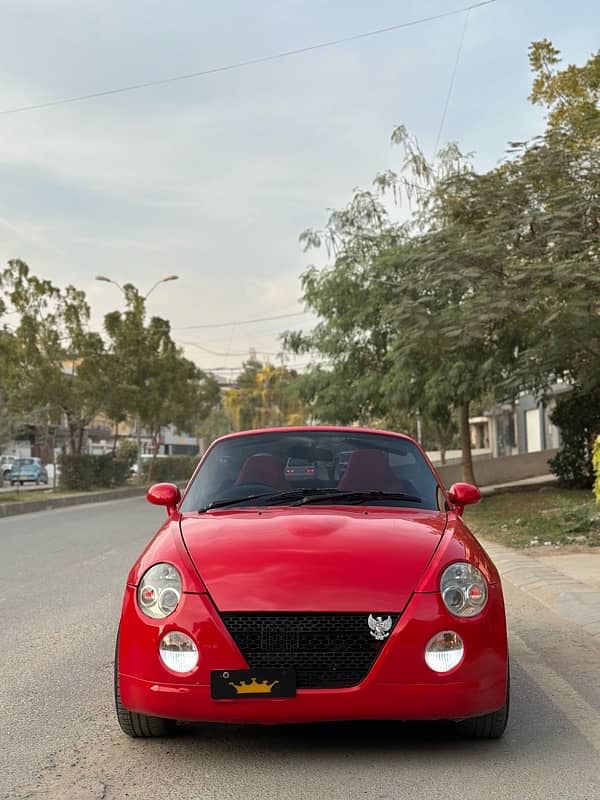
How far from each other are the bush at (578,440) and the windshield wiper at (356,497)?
18.2m

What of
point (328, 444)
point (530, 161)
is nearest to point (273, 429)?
point (328, 444)

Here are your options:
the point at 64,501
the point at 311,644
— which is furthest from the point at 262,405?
the point at 311,644

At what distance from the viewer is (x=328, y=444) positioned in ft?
20.7

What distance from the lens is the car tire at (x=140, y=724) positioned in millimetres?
4559

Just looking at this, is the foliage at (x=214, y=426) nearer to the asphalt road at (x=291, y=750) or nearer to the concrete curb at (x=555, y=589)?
the concrete curb at (x=555, y=589)

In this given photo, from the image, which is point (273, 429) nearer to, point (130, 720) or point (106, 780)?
point (130, 720)

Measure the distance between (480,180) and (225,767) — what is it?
51.1ft

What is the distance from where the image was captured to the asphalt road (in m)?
4.00

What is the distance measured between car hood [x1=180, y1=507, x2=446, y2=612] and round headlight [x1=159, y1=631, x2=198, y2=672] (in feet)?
0.66

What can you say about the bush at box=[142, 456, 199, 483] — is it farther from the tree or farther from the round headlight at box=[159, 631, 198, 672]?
the round headlight at box=[159, 631, 198, 672]

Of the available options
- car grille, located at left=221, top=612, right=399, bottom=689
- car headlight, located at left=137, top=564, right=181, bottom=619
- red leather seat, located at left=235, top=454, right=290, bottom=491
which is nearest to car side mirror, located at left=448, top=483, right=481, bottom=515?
red leather seat, located at left=235, top=454, right=290, bottom=491

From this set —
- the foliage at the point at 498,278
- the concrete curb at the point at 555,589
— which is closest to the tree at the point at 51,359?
the foliage at the point at 498,278

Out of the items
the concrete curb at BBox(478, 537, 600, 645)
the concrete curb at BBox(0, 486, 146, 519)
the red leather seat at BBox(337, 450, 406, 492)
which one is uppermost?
the red leather seat at BBox(337, 450, 406, 492)

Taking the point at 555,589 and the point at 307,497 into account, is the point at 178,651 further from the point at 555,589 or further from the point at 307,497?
the point at 555,589
